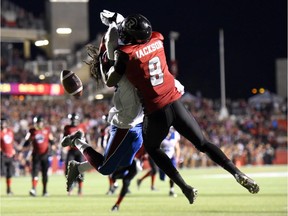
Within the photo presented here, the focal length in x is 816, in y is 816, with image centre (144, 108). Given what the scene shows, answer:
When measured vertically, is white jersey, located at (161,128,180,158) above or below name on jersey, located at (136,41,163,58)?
below

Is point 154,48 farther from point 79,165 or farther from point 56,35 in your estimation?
point 56,35

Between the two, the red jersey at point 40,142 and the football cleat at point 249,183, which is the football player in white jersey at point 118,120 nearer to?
the football cleat at point 249,183

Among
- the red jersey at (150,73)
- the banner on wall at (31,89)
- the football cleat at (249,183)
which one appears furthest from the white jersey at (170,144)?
the banner on wall at (31,89)

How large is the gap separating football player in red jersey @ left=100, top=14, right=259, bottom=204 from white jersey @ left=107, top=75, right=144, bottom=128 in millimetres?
416

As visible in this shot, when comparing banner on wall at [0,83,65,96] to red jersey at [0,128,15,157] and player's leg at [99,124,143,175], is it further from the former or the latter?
player's leg at [99,124,143,175]

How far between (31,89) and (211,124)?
9.31 meters

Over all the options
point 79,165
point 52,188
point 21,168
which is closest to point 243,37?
point 21,168

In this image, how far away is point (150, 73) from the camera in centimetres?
862

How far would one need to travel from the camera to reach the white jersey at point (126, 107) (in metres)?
9.16

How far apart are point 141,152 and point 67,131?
1943 mm

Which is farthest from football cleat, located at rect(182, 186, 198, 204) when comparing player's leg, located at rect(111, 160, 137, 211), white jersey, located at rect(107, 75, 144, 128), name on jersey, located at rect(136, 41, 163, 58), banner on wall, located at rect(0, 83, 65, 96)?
banner on wall, located at rect(0, 83, 65, 96)

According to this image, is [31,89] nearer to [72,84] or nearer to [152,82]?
[72,84]

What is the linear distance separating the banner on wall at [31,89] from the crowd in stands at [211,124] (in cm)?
42

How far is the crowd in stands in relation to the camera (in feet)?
111
